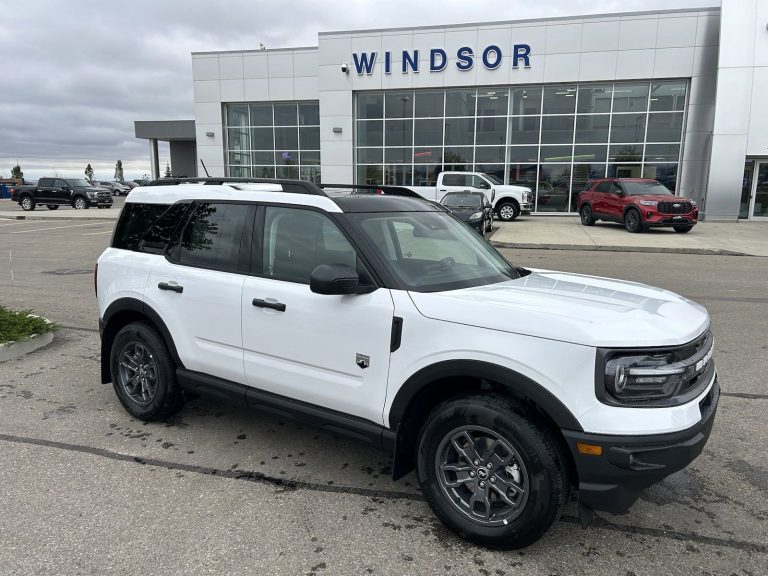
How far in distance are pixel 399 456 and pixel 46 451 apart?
2.53m

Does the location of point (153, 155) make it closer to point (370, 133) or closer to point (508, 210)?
point (370, 133)

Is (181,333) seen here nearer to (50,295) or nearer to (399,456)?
(399,456)

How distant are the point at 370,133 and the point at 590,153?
36.1ft

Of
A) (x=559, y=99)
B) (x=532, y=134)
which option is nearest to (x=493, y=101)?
(x=532, y=134)

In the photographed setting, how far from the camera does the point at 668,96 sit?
83.3ft

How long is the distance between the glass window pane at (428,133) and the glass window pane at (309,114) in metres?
6.02

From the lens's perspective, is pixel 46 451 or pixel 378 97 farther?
pixel 378 97

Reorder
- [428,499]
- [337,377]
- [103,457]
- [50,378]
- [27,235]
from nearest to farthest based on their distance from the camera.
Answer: [428,499] → [337,377] → [103,457] → [50,378] → [27,235]

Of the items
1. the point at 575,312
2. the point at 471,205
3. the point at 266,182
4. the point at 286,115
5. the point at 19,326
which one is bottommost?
the point at 19,326

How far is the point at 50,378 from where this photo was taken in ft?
17.2

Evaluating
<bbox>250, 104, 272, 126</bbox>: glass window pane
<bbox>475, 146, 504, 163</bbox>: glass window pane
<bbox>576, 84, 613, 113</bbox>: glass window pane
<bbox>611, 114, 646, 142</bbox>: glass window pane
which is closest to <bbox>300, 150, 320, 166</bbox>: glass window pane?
<bbox>250, 104, 272, 126</bbox>: glass window pane

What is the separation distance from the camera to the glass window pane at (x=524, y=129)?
1054 inches

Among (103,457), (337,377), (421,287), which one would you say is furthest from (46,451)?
(421,287)

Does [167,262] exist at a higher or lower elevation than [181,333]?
higher
